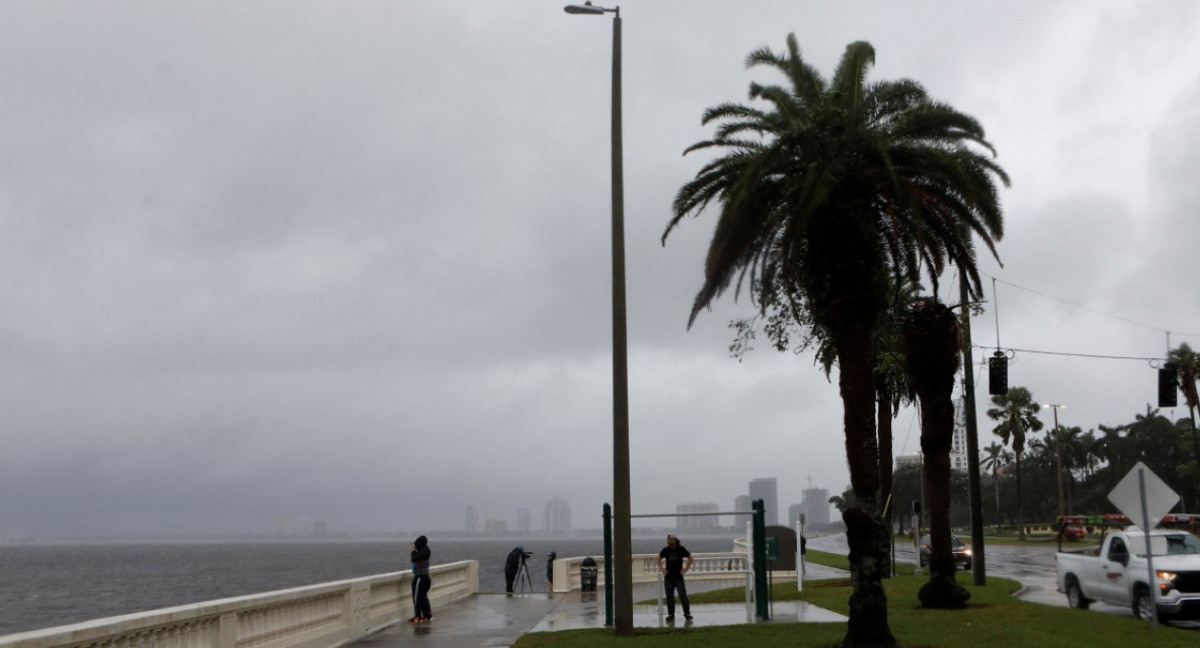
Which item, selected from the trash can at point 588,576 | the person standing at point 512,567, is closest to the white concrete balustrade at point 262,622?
the trash can at point 588,576

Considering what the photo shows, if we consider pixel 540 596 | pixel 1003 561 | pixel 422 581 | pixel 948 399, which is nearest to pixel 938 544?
pixel 948 399

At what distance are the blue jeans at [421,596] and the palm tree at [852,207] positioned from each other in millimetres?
7617

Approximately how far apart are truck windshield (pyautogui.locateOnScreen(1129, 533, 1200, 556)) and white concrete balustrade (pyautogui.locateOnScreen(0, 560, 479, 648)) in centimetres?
1410

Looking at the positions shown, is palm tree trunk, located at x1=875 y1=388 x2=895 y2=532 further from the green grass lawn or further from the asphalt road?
the green grass lawn

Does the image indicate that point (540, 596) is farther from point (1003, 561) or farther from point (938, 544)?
point (1003, 561)

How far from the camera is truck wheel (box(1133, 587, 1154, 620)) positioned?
64.0 ft

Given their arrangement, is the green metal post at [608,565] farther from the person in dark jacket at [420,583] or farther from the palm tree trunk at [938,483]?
the palm tree trunk at [938,483]

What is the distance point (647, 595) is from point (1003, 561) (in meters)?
24.9

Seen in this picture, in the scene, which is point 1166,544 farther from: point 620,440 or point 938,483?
point 620,440

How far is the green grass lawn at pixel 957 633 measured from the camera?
16.3m

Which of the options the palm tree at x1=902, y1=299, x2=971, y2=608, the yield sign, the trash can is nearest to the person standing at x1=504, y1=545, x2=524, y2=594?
the trash can

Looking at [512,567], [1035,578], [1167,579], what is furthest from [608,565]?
[1035,578]

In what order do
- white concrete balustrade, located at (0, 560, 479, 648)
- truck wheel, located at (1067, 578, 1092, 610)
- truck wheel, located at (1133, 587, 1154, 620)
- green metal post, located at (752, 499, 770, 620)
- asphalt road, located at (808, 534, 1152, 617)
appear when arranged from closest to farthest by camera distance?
white concrete balustrade, located at (0, 560, 479, 648) → truck wheel, located at (1133, 587, 1154, 620) → green metal post, located at (752, 499, 770, 620) → truck wheel, located at (1067, 578, 1092, 610) → asphalt road, located at (808, 534, 1152, 617)

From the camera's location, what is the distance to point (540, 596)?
30.9 meters
